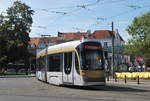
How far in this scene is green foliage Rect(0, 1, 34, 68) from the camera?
302 feet

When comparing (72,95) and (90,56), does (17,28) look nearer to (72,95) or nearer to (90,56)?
(90,56)

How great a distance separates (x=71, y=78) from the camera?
94.9 feet

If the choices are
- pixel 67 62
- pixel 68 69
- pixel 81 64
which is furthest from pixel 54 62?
pixel 81 64

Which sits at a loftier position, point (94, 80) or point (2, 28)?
point (2, 28)

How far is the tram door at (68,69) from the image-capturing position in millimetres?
29094

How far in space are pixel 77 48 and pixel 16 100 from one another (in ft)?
31.9

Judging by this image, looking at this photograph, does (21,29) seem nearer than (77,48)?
No

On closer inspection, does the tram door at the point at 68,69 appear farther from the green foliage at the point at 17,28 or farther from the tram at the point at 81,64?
the green foliage at the point at 17,28

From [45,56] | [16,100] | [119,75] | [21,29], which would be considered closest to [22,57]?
[21,29]

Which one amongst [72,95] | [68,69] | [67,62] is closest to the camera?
[72,95]

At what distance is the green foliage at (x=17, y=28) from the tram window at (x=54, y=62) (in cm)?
5837

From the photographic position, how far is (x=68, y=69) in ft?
96.6

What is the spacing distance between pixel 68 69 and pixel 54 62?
11.6 feet

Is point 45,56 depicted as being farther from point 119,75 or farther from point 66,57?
point 119,75
